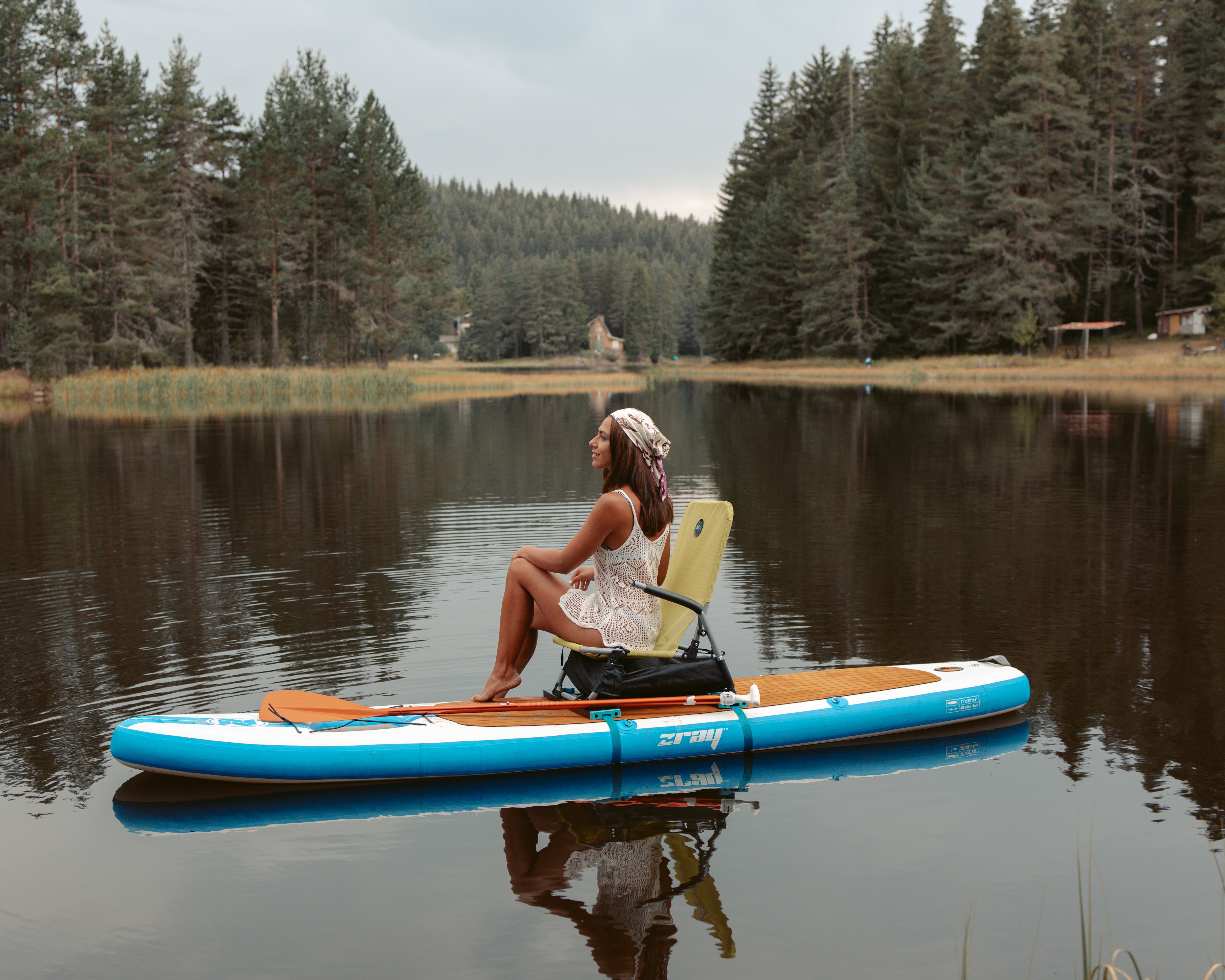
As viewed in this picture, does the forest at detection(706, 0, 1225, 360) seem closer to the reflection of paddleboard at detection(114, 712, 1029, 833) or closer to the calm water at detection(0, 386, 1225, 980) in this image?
the calm water at detection(0, 386, 1225, 980)

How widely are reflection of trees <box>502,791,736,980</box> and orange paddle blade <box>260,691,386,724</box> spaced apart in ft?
3.44

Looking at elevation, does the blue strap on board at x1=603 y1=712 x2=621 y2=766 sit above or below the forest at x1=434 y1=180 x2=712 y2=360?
below

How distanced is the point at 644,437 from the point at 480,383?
5027 centimetres

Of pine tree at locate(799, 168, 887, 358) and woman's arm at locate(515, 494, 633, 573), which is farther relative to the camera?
pine tree at locate(799, 168, 887, 358)

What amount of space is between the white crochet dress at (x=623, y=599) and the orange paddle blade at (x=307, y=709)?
48.5 inches

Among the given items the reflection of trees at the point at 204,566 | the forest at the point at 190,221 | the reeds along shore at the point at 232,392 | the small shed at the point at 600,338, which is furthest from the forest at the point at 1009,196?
the small shed at the point at 600,338

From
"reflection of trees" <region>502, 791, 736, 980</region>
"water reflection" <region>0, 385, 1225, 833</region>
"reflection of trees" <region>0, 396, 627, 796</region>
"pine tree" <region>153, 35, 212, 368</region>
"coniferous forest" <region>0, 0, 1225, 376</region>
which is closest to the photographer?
"reflection of trees" <region>502, 791, 736, 980</region>

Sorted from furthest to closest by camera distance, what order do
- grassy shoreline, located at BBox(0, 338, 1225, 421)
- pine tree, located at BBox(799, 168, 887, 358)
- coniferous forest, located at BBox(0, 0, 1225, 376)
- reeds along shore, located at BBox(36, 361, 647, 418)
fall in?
pine tree, located at BBox(799, 168, 887, 358) < coniferous forest, located at BBox(0, 0, 1225, 376) < grassy shoreline, located at BBox(0, 338, 1225, 421) < reeds along shore, located at BBox(36, 361, 647, 418)

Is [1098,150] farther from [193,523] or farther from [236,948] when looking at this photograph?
[236,948]

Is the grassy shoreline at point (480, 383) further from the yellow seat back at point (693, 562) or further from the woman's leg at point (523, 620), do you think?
the yellow seat back at point (693, 562)

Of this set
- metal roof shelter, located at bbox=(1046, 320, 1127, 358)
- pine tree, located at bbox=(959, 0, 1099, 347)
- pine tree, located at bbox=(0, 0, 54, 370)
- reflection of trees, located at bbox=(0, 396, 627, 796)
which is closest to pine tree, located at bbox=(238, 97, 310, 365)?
pine tree, located at bbox=(0, 0, 54, 370)

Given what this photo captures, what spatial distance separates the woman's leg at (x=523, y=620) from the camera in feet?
19.2

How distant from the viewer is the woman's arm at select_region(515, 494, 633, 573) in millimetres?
5629

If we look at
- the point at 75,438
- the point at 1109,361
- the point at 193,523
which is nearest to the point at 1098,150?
the point at 1109,361
